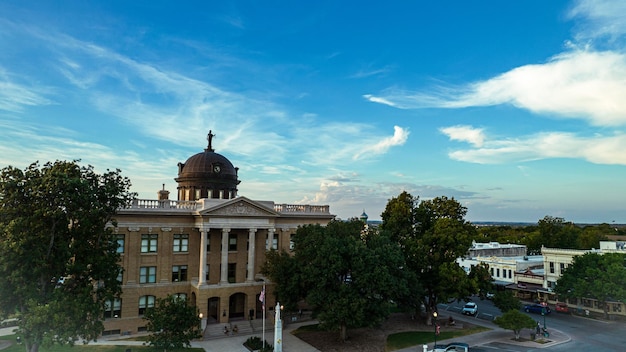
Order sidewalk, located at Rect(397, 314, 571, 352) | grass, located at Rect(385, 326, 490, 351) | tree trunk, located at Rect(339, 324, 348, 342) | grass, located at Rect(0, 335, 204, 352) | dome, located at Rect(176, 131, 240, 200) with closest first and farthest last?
grass, located at Rect(0, 335, 204, 352) < tree trunk, located at Rect(339, 324, 348, 342) < sidewalk, located at Rect(397, 314, 571, 352) < grass, located at Rect(385, 326, 490, 351) < dome, located at Rect(176, 131, 240, 200)

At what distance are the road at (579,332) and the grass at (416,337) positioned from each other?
3.76m

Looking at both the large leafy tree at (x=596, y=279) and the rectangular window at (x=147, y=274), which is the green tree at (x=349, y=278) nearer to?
the rectangular window at (x=147, y=274)

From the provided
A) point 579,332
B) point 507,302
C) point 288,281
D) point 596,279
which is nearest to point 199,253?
point 288,281

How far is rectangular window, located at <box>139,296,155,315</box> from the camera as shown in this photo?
4153 cm

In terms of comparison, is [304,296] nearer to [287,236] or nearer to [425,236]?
[287,236]

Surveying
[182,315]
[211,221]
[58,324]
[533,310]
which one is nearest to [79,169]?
[58,324]

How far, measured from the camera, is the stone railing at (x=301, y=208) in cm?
4932

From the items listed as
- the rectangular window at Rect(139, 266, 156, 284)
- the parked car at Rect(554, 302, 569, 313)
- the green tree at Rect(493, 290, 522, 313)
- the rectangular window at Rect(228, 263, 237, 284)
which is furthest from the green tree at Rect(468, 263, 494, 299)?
the rectangular window at Rect(139, 266, 156, 284)

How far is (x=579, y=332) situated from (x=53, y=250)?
48351 millimetres

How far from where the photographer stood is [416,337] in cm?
4012

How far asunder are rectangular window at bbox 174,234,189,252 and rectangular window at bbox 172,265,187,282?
5.88 ft

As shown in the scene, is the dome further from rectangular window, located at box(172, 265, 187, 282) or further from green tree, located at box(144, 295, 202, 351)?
green tree, located at box(144, 295, 202, 351)

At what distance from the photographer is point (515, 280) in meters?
65.2

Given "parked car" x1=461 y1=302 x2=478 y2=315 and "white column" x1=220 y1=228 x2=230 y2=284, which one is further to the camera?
"parked car" x1=461 y1=302 x2=478 y2=315
